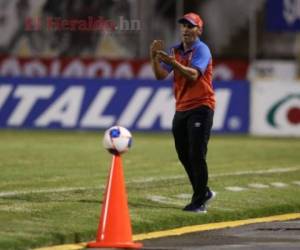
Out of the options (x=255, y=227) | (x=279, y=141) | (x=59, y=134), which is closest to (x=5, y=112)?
(x=59, y=134)

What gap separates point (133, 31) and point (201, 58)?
1868cm

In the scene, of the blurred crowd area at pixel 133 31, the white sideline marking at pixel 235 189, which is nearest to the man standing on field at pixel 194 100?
the white sideline marking at pixel 235 189

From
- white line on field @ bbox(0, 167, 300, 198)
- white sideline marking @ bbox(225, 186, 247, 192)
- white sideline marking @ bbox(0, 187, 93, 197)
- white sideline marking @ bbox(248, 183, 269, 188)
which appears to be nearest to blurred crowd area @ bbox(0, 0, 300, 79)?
white line on field @ bbox(0, 167, 300, 198)

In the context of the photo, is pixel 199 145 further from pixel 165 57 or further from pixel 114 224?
pixel 114 224

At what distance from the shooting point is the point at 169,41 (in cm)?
3191

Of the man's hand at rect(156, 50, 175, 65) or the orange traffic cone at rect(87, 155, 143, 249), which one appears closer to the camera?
the orange traffic cone at rect(87, 155, 143, 249)

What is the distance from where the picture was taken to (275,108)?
24734 millimetres

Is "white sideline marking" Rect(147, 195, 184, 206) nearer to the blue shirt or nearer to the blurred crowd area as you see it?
the blue shirt

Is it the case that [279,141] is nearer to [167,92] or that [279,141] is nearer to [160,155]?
[167,92]

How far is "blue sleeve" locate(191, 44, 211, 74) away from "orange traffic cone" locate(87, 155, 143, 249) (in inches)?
78.4

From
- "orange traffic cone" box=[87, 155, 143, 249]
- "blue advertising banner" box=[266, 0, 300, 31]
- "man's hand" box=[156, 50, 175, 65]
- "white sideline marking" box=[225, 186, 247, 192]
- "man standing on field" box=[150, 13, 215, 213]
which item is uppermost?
"man's hand" box=[156, 50, 175, 65]

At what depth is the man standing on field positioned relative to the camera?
1187cm

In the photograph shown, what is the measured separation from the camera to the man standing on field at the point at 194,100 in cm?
1187

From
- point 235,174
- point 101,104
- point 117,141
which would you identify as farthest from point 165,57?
point 101,104
